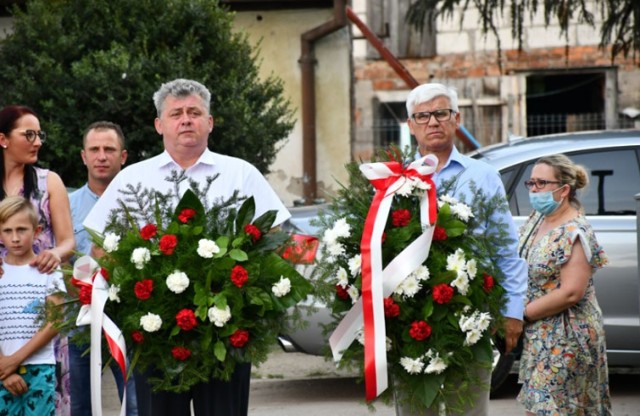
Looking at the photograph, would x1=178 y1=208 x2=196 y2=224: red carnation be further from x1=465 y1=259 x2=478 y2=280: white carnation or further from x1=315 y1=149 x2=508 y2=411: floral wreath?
x1=465 y1=259 x2=478 y2=280: white carnation

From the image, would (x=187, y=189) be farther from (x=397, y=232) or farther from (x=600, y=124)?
(x=600, y=124)

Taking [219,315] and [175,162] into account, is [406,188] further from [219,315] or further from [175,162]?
[175,162]

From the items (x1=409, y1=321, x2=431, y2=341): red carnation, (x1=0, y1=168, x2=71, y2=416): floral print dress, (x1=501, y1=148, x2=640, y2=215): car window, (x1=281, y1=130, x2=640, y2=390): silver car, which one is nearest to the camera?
(x1=409, y1=321, x2=431, y2=341): red carnation

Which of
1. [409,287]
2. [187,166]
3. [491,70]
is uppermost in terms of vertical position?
[491,70]

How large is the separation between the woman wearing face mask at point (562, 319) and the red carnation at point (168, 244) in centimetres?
238

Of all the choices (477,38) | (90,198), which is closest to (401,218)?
(90,198)

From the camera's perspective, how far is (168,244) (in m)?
4.94

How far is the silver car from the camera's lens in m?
8.66

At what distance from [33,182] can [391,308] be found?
2.33 metres

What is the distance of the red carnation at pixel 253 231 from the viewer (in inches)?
199

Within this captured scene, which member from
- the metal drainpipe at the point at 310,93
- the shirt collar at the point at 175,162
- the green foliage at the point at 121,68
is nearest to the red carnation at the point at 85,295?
the shirt collar at the point at 175,162

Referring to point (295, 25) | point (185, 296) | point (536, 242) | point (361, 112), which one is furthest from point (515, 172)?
point (361, 112)

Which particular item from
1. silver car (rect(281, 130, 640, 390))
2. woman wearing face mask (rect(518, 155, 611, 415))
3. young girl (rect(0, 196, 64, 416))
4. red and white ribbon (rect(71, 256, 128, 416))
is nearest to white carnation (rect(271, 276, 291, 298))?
red and white ribbon (rect(71, 256, 128, 416))

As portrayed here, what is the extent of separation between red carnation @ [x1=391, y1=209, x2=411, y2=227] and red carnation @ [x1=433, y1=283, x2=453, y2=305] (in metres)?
0.34
